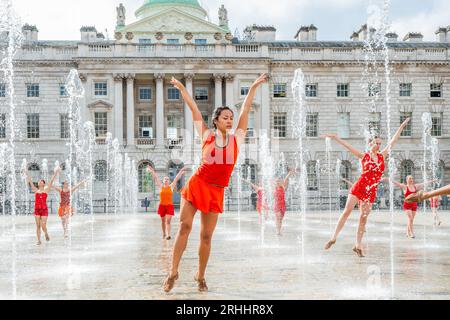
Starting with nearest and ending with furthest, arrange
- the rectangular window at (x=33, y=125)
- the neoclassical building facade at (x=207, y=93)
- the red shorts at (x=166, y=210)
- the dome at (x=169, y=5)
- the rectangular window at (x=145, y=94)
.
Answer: the red shorts at (x=166, y=210) → the neoclassical building facade at (x=207, y=93) → the rectangular window at (x=33, y=125) → the rectangular window at (x=145, y=94) → the dome at (x=169, y=5)

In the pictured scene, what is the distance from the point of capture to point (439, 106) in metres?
55.5

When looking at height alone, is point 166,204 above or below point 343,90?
below

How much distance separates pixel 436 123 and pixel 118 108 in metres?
26.4

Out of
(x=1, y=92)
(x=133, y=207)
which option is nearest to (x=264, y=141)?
(x=133, y=207)

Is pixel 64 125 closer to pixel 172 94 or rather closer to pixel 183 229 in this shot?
pixel 172 94

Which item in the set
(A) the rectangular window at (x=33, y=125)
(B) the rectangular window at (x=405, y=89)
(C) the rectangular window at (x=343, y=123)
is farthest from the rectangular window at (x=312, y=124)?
(A) the rectangular window at (x=33, y=125)

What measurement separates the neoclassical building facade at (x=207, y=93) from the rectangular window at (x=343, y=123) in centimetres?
8

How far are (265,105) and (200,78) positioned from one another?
5.84 meters

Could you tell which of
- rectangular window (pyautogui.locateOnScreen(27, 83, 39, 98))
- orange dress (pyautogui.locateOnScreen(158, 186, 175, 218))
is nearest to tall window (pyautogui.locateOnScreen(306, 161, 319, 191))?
rectangular window (pyautogui.locateOnScreen(27, 83, 39, 98))

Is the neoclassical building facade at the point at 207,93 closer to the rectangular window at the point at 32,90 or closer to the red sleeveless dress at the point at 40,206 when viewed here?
the rectangular window at the point at 32,90

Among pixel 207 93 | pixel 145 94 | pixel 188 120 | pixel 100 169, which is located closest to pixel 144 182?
pixel 100 169

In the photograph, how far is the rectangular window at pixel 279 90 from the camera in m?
54.9

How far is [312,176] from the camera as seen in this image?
54281 millimetres
